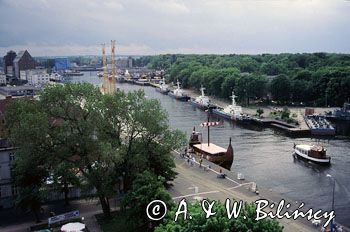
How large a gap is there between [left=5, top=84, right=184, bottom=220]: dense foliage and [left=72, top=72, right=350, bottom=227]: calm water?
738 inches

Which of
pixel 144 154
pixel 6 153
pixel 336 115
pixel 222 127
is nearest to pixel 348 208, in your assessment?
pixel 144 154

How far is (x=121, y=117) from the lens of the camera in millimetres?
37219

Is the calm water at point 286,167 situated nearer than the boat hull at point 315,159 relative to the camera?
Yes

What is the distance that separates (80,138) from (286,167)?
1291 inches

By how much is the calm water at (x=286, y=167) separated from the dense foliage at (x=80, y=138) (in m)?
18.7

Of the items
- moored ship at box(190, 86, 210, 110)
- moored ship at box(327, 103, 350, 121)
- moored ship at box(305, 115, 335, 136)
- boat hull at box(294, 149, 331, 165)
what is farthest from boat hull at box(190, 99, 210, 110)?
boat hull at box(294, 149, 331, 165)

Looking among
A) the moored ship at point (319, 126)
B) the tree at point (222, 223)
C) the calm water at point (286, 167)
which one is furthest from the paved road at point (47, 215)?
the moored ship at point (319, 126)

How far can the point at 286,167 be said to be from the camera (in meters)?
58.9

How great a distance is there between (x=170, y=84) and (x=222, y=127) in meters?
99.9

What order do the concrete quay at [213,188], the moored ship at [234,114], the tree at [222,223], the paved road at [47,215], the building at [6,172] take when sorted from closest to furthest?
1. the tree at [222,223]
2. the paved road at [47,215]
3. the building at [6,172]
4. the concrete quay at [213,188]
5. the moored ship at [234,114]

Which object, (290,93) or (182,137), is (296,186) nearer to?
(182,137)

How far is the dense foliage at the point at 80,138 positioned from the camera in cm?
3456

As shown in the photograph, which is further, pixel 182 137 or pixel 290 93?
pixel 290 93

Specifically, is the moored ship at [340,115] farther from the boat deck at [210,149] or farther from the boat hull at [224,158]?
the boat hull at [224,158]
